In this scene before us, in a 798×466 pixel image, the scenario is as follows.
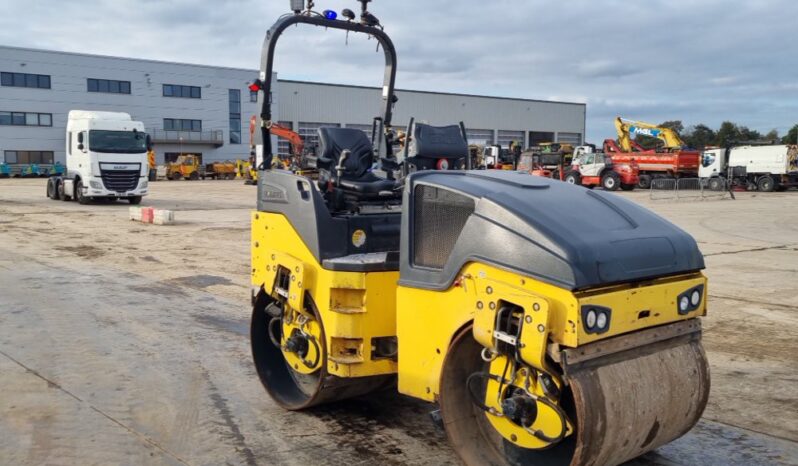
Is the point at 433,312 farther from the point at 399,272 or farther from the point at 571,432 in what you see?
the point at 571,432

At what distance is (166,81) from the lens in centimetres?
6116

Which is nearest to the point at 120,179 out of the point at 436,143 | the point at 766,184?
the point at 436,143

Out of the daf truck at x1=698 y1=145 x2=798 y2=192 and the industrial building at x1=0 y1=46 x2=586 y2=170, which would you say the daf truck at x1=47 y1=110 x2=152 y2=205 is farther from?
the daf truck at x1=698 y1=145 x2=798 y2=192

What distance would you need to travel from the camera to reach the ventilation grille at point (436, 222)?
366cm

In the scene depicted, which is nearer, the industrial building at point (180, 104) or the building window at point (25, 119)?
the building window at point (25, 119)

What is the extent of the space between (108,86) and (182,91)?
618cm

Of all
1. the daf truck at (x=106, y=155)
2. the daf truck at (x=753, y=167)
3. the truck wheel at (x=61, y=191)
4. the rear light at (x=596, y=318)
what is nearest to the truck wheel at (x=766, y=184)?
the daf truck at (x=753, y=167)

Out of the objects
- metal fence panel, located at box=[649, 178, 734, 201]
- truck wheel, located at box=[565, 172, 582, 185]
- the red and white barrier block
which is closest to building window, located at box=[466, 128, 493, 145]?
truck wheel, located at box=[565, 172, 582, 185]

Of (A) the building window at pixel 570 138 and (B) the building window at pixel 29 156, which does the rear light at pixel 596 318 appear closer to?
(B) the building window at pixel 29 156

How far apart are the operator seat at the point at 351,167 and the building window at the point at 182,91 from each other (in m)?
60.4

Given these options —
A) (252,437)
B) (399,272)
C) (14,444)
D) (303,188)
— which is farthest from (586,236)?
(14,444)

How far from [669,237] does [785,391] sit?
109 inches

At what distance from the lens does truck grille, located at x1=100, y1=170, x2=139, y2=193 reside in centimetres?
2405

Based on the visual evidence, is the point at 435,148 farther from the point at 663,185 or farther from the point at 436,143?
the point at 663,185
